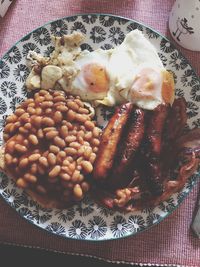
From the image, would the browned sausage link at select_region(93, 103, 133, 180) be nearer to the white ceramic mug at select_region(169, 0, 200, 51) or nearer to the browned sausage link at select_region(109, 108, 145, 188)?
the browned sausage link at select_region(109, 108, 145, 188)

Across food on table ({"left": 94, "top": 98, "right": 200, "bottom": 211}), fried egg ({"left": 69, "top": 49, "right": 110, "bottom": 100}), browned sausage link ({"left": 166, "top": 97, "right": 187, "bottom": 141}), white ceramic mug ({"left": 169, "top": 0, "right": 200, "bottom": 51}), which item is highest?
white ceramic mug ({"left": 169, "top": 0, "right": 200, "bottom": 51})

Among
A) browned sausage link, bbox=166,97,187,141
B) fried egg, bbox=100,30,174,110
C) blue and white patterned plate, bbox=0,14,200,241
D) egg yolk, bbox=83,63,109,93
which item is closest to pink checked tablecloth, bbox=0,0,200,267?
blue and white patterned plate, bbox=0,14,200,241

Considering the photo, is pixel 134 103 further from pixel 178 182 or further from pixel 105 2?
pixel 105 2

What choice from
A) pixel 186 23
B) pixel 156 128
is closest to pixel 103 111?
pixel 156 128

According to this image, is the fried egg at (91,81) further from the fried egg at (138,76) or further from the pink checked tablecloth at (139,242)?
the pink checked tablecloth at (139,242)

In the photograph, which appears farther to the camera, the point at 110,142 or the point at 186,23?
the point at 186,23

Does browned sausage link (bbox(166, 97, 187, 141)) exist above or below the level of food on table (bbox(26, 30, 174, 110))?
below

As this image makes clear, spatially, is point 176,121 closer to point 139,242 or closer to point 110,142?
point 110,142
